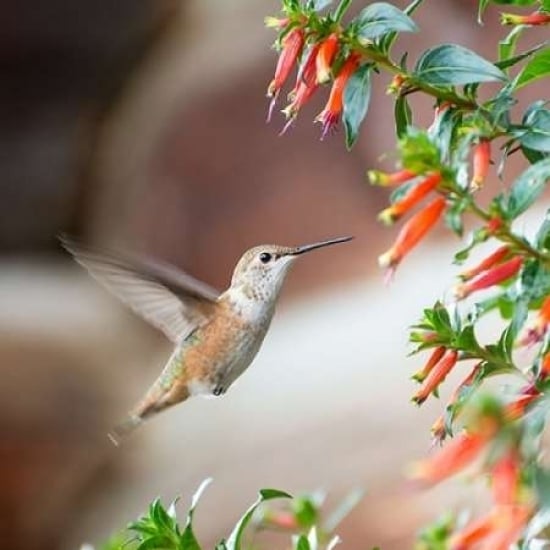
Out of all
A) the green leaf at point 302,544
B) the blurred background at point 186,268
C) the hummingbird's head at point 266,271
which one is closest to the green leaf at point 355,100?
the green leaf at point 302,544

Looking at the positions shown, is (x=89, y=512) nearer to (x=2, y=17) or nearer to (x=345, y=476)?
(x=345, y=476)

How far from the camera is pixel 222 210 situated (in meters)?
2.00

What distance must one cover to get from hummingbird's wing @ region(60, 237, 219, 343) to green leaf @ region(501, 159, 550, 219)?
17.0 inches

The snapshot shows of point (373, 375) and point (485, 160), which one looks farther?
point (373, 375)

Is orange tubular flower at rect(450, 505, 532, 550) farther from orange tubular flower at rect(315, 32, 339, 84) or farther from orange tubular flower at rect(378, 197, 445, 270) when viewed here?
orange tubular flower at rect(315, 32, 339, 84)

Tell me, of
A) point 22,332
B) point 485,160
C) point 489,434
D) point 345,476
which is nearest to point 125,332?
point 22,332

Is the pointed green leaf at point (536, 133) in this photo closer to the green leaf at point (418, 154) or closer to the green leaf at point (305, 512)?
the green leaf at point (418, 154)

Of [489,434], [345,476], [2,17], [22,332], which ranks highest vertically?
[2,17]

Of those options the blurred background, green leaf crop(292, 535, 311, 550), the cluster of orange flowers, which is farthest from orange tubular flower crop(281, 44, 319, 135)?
the blurred background

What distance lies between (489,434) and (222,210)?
1.66m

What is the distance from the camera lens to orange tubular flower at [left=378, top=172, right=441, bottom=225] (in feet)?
1.77

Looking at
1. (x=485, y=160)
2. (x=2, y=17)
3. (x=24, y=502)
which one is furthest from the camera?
(x=24, y=502)

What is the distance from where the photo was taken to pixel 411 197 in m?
Answer: 0.55

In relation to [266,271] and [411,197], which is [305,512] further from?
[411,197]
